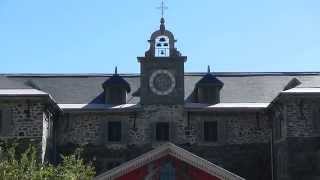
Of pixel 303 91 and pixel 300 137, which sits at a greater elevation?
pixel 303 91

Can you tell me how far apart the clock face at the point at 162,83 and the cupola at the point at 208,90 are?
58.7 inches

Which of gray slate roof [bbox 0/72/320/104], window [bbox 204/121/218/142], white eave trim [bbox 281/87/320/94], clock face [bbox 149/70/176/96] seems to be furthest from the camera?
gray slate roof [bbox 0/72/320/104]

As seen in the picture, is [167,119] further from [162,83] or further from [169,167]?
[169,167]

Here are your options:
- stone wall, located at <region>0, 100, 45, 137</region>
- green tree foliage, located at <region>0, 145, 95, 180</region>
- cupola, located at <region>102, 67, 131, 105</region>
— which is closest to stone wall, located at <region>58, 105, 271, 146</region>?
cupola, located at <region>102, 67, 131, 105</region>

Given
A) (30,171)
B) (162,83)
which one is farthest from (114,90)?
(30,171)

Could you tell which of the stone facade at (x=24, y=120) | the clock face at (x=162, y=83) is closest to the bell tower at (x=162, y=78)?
the clock face at (x=162, y=83)

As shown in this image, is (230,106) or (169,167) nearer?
(169,167)

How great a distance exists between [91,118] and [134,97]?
2769 mm

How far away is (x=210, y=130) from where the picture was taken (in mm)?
31297

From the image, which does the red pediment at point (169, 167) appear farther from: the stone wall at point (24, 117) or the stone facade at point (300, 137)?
the stone wall at point (24, 117)

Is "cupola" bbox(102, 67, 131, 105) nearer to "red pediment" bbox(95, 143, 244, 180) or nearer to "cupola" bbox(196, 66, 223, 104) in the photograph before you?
"cupola" bbox(196, 66, 223, 104)

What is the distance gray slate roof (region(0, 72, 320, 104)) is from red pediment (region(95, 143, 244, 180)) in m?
5.48

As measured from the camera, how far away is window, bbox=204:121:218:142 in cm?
3119

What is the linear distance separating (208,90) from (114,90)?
196 inches
